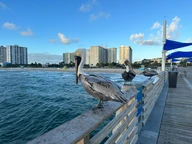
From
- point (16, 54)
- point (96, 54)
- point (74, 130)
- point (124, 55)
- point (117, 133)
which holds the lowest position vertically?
point (117, 133)

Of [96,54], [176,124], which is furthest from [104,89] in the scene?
[96,54]

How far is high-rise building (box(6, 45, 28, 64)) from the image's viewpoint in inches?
4323

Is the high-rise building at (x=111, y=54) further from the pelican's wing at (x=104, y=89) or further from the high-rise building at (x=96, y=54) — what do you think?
the pelican's wing at (x=104, y=89)

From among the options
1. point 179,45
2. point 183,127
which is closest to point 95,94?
point 183,127

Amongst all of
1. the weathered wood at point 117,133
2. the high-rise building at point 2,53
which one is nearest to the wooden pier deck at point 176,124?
the weathered wood at point 117,133

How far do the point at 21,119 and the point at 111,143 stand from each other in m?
6.77

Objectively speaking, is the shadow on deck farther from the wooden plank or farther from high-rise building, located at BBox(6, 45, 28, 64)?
high-rise building, located at BBox(6, 45, 28, 64)

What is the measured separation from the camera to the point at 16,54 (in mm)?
113312

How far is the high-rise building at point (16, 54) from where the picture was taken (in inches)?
4323

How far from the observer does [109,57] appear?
9894cm

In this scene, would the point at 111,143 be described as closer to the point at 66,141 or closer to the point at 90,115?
the point at 90,115

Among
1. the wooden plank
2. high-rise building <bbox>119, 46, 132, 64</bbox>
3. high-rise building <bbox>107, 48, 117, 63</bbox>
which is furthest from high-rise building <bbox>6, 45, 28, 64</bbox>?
the wooden plank

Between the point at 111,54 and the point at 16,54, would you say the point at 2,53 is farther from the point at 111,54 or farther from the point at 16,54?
the point at 111,54

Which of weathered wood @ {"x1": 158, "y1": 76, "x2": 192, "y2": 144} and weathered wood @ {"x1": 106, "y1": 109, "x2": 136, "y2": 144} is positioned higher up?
weathered wood @ {"x1": 106, "y1": 109, "x2": 136, "y2": 144}
